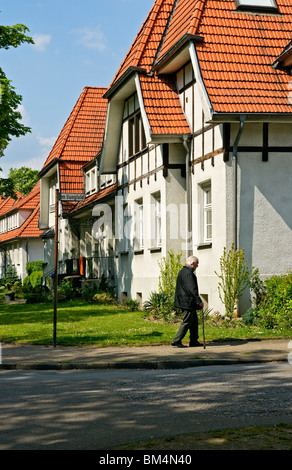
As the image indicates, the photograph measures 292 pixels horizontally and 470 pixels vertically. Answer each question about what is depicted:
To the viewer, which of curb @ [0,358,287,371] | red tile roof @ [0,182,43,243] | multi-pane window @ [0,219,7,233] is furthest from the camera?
multi-pane window @ [0,219,7,233]

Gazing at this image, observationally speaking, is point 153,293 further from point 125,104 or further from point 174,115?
point 125,104

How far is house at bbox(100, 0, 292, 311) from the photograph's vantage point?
60.2 ft

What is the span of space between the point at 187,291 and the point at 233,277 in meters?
3.92

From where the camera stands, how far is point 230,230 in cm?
1833

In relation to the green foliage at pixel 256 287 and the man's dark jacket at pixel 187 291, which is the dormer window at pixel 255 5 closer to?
the green foliage at pixel 256 287

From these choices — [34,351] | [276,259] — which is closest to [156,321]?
[276,259]

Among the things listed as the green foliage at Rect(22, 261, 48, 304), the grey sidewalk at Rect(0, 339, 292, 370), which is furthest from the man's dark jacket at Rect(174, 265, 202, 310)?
the green foliage at Rect(22, 261, 48, 304)

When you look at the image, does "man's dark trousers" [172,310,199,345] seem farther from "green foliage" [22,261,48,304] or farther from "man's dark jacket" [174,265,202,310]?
"green foliage" [22,261,48,304]

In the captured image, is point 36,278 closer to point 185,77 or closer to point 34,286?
point 34,286

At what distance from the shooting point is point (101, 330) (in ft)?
57.5

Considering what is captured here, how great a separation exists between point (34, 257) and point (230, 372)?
50.7m

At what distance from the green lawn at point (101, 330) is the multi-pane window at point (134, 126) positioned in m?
6.01

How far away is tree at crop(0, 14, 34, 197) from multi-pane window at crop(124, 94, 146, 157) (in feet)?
13.0

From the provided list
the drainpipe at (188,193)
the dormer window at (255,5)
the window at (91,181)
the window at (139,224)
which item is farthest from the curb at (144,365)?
the window at (91,181)
